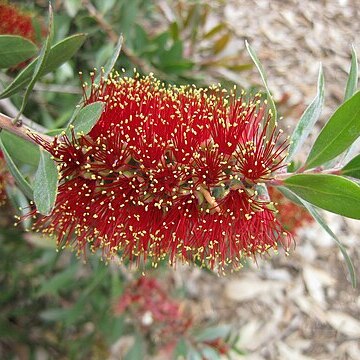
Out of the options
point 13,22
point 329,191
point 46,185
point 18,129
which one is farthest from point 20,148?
point 329,191

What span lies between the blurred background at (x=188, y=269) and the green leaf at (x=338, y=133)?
0.72 meters

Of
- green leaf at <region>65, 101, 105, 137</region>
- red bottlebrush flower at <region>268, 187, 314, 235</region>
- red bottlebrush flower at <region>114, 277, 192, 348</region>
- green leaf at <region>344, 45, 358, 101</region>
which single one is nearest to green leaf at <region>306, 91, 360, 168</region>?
green leaf at <region>344, 45, 358, 101</region>

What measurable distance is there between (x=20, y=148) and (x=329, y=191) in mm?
686

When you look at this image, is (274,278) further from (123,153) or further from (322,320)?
(123,153)

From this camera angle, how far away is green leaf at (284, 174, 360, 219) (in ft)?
3.35

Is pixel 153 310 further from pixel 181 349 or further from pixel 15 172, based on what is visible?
pixel 15 172

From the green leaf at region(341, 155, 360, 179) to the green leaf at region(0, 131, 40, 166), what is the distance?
658 mm

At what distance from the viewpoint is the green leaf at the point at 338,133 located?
1.06 metres

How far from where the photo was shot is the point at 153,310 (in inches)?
83.8

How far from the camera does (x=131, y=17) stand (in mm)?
2268

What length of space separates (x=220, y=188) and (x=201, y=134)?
0.11 meters

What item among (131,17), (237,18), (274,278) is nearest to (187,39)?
(131,17)

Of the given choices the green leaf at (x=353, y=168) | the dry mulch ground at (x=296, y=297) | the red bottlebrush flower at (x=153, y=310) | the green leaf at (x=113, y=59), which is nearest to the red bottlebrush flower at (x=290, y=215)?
the red bottlebrush flower at (x=153, y=310)

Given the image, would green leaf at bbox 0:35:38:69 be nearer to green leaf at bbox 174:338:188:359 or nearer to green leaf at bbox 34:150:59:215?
green leaf at bbox 34:150:59:215
